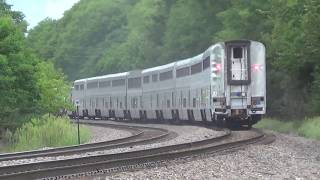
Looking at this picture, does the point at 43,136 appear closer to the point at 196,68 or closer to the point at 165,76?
the point at 196,68

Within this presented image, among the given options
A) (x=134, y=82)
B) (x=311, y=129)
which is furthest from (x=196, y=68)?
(x=134, y=82)

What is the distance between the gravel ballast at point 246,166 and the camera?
14141mm

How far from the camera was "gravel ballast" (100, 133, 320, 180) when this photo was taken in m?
14.1

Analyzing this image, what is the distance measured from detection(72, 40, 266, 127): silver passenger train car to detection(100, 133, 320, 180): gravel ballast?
10093 millimetres

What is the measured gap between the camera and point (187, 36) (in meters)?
78.2

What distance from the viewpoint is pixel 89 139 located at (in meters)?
32.3

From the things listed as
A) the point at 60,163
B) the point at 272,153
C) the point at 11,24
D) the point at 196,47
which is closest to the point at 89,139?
the point at 11,24

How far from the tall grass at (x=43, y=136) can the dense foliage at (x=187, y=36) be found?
37.5ft

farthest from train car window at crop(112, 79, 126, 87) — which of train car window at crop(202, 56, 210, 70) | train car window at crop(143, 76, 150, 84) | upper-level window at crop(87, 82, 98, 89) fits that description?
train car window at crop(202, 56, 210, 70)

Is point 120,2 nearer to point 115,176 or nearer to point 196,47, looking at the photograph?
point 196,47

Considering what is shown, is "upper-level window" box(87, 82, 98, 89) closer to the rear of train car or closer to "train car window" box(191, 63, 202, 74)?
"train car window" box(191, 63, 202, 74)

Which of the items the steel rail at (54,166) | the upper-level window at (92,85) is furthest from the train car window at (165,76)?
the steel rail at (54,166)

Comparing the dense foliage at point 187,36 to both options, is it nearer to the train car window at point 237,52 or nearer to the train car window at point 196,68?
the train car window at point 237,52

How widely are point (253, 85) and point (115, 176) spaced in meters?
18.4
